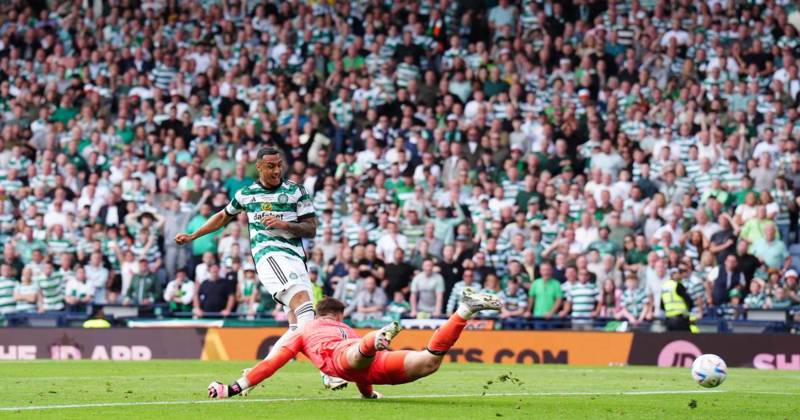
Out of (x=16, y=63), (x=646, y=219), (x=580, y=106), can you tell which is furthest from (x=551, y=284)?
(x=16, y=63)

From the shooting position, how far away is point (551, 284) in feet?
77.5

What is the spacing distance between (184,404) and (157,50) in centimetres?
2137

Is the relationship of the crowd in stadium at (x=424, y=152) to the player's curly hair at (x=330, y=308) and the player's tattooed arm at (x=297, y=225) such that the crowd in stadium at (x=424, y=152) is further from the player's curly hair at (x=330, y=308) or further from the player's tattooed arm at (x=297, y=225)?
the player's curly hair at (x=330, y=308)

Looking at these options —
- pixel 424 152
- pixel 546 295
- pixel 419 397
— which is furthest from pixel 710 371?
pixel 424 152

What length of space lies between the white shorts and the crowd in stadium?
1005cm

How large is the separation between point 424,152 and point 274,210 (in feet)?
45.2

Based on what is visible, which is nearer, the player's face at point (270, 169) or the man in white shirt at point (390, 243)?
the player's face at point (270, 169)

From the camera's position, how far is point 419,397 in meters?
12.3

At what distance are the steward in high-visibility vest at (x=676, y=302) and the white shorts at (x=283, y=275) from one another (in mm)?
9847

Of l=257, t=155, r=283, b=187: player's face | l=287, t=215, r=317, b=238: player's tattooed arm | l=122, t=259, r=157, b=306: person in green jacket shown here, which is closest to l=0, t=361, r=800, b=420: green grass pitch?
l=287, t=215, r=317, b=238: player's tattooed arm

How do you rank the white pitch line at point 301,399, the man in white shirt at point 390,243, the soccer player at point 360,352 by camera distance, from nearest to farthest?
the soccer player at point 360,352 < the white pitch line at point 301,399 < the man in white shirt at point 390,243

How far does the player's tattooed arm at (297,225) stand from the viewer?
42.9ft

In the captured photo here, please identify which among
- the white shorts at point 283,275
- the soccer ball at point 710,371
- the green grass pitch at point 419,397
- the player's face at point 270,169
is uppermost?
the player's face at point 270,169

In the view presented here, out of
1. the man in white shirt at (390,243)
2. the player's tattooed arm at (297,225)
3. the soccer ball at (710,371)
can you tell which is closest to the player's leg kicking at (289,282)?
the player's tattooed arm at (297,225)
